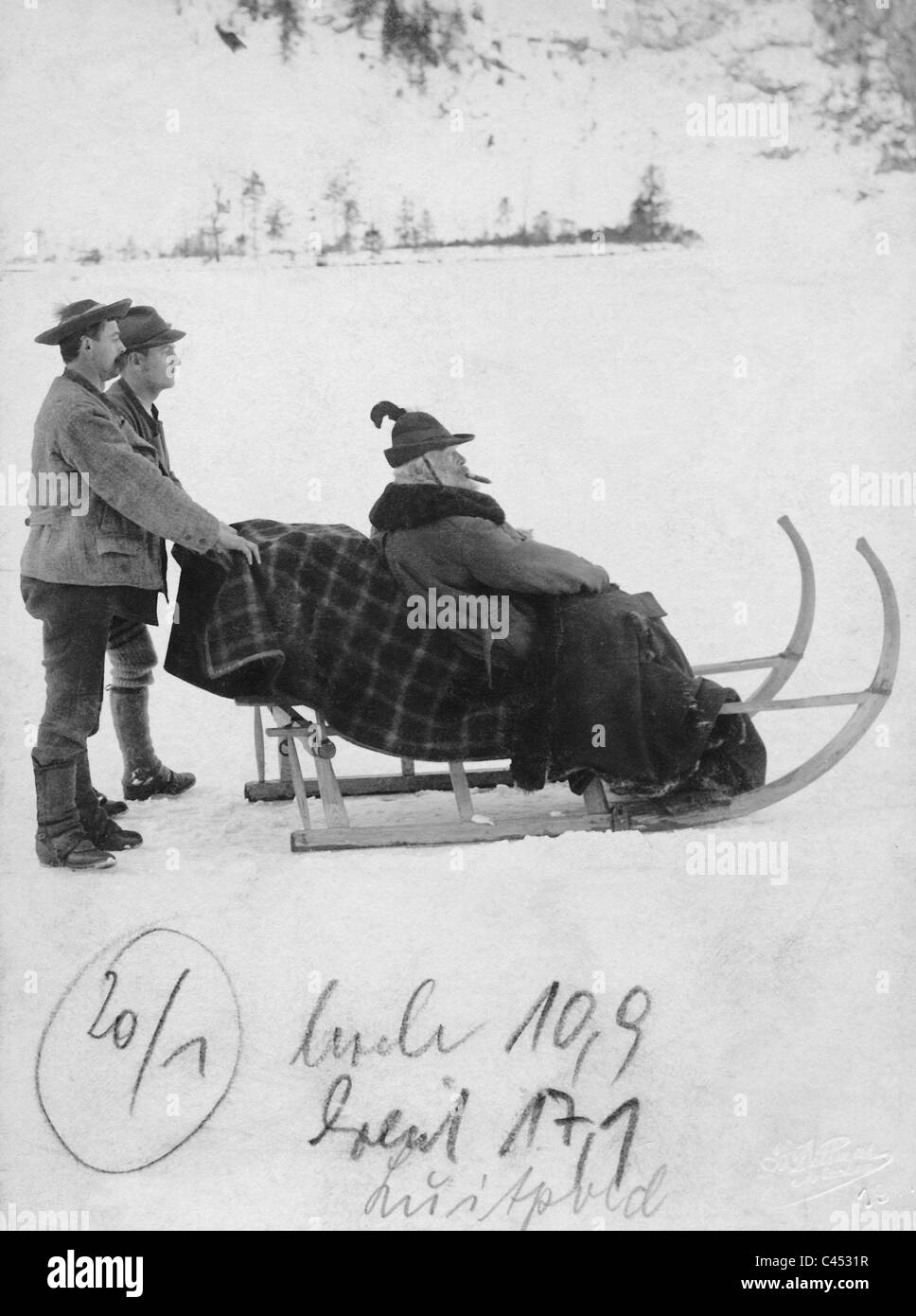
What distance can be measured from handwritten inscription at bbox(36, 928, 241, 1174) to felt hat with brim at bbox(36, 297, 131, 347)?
58.2 inches

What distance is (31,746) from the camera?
3666 mm

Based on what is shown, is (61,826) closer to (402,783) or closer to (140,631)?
(140,631)

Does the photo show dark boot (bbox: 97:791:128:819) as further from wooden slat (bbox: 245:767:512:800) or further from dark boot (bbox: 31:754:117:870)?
wooden slat (bbox: 245:767:512:800)

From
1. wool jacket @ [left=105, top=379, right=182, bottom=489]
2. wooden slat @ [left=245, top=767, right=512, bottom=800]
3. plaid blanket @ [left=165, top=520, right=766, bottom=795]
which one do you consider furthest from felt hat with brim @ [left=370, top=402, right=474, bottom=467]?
wooden slat @ [left=245, top=767, right=512, bottom=800]

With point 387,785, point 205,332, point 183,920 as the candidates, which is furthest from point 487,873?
point 205,332

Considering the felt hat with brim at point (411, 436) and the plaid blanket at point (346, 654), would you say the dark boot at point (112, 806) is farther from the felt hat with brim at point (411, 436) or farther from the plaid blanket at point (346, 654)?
the felt hat with brim at point (411, 436)

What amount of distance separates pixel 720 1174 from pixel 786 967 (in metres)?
0.51

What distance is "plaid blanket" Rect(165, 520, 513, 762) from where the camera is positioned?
11.8ft

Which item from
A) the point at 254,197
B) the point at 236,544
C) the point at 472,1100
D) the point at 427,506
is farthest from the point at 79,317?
the point at 472,1100

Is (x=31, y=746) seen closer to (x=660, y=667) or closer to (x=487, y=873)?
(x=487, y=873)

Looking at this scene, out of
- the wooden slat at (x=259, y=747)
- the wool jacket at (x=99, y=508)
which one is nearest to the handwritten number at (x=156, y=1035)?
the wooden slat at (x=259, y=747)

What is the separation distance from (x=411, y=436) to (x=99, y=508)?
78 cm

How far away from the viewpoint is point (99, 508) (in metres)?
3.59

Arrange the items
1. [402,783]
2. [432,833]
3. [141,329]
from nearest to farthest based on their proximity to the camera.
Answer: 1. [432,833]
2. [141,329]
3. [402,783]
